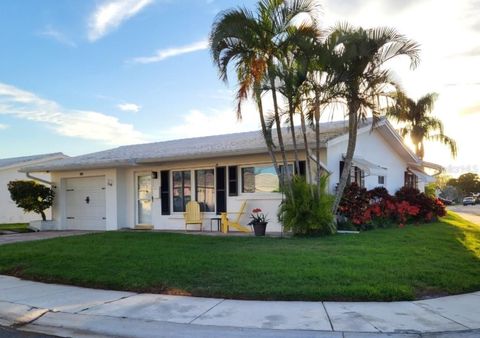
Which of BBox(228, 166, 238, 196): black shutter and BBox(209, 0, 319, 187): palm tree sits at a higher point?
BBox(209, 0, 319, 187): palm tree

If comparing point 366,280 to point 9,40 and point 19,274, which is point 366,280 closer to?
point 19,274

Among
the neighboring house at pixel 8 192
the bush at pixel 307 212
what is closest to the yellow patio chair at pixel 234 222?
the bush at pixel 307 212

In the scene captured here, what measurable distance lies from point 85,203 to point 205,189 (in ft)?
20.3

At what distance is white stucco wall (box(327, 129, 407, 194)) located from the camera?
1509 cm

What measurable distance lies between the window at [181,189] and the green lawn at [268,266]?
481 cm

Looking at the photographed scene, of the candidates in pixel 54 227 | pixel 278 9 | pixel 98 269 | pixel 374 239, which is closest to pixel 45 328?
pixel 98 269

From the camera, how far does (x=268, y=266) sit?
8047 mm

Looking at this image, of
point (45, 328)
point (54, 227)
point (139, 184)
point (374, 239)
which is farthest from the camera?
point (54, 227)

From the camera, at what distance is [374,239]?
37.9ft

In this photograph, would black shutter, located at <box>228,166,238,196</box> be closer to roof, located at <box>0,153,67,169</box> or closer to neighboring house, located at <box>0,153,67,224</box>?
neighboring house, located at <box>0,153,67,224</box>

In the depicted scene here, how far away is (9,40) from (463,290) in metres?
14.3

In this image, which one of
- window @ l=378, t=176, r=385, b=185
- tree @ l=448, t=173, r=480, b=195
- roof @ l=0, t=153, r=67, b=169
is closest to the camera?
window @ l=378, t=176, r=385, b=185

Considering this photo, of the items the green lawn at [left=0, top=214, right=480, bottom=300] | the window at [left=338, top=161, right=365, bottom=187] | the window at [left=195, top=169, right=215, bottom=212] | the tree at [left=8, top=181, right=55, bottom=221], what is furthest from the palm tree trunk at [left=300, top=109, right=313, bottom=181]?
the tree at [left=8, top=181, right=55, bottom=221]

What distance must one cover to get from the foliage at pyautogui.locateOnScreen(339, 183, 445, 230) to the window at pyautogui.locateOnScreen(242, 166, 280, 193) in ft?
7.44
